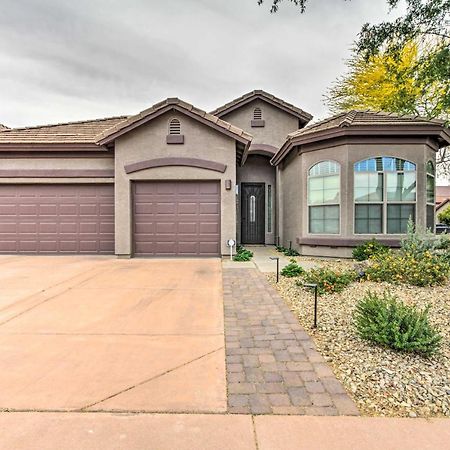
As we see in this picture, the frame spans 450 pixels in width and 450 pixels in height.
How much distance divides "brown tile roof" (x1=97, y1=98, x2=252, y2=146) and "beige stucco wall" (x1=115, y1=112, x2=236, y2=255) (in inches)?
11.0

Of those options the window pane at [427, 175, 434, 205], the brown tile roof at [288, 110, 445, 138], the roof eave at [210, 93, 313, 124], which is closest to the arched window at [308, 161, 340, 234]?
the brown tile roof at [288, 110, 445, 138]

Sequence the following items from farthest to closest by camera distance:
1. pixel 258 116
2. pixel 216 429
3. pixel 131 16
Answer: pixel 258 116
pixel 131 16
pixel 216 429

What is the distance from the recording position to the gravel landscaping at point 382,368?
2.42m

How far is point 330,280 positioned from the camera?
233 inches

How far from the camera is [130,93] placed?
789 inches

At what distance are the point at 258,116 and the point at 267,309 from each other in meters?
11.5

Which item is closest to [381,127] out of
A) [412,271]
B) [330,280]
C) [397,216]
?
[397,216]

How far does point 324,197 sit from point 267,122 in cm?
607

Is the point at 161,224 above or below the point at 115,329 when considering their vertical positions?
above

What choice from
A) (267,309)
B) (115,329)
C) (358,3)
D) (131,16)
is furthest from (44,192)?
(358,3)

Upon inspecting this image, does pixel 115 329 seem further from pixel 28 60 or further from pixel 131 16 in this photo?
pixel 28 60

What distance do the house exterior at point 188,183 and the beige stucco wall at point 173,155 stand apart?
0.03 m

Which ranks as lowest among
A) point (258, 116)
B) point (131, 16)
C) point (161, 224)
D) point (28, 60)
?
point (161, 224)

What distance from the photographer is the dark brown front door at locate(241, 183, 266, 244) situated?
47.8 ft
